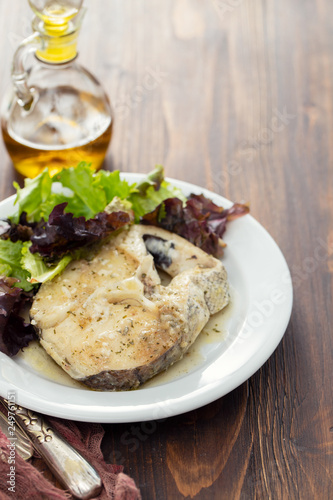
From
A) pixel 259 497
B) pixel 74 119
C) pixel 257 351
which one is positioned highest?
pixel 74 119

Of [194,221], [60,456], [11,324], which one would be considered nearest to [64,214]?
[11,324]

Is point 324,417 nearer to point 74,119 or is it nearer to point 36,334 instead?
point 36,334

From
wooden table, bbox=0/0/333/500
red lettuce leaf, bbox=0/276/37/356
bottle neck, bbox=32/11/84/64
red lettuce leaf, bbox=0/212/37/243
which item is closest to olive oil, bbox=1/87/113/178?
bottle neck, bbox=32/11/84/64

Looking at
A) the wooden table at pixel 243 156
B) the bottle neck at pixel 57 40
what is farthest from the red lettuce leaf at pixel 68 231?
the bottle neck at pixel 57 40

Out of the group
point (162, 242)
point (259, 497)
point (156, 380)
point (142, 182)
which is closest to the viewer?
point (259, 497)

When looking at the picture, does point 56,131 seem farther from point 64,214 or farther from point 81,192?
point 64,214

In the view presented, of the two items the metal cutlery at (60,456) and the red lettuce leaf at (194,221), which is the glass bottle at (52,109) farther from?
the metal cutlery at (60,456)

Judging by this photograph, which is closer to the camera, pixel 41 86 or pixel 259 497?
pixel 259 497

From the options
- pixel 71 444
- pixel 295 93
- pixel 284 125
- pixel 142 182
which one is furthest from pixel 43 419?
pixel 295 93
